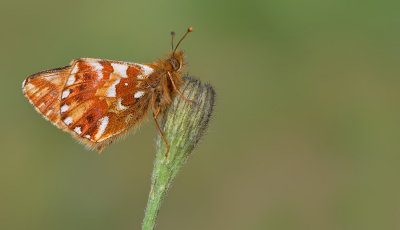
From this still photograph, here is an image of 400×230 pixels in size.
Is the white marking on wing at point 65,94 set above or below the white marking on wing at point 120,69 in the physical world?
below

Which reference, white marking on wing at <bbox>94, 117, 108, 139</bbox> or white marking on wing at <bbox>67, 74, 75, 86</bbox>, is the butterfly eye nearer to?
white marking on wing at <bbox>94, 117, 108, 139</bbox>

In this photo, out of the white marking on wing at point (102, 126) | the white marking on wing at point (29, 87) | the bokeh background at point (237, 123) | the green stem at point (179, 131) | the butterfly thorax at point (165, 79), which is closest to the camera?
the green stem at point (179, 131)

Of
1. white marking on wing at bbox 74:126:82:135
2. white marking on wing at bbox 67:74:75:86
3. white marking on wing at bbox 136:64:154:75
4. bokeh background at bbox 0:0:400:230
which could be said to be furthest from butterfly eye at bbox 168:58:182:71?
bokeh background at bbox 0:0:400:230

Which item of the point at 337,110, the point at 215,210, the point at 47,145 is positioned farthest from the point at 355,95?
the point at 47,145

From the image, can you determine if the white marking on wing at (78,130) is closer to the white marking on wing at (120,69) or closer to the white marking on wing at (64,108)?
the white marking on wing at (64,108)

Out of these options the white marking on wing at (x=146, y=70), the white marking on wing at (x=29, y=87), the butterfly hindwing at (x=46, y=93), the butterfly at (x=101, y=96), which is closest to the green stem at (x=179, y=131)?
the butterfly at (x=101, y=96)

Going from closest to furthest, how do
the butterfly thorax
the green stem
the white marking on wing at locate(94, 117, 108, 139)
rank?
the green stem
the butterfly thorax
the white marking on wing at locate(94, 117, 108, 139)
